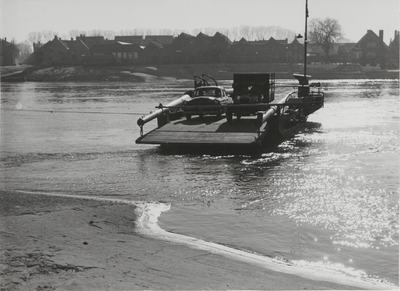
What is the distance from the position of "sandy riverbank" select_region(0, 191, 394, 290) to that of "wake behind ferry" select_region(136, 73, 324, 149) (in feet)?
33.3

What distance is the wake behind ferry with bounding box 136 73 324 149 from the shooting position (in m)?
21.4

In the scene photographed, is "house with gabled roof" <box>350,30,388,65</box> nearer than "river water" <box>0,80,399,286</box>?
No

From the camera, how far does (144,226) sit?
37.1 ft

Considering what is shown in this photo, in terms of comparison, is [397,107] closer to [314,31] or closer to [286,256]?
[286,256]

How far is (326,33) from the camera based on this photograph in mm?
144000

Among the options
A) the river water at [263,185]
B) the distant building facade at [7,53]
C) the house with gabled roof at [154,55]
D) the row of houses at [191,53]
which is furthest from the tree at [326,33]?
the river water at [263,185]

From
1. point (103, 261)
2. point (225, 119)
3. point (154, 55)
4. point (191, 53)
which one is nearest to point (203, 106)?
point (225, 119)

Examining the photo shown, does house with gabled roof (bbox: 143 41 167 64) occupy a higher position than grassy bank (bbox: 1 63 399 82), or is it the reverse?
house with gabled roof (bbox: 143 41 167 64)

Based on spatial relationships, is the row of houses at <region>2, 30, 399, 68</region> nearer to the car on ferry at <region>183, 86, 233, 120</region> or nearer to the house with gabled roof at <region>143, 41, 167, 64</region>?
the house with gabled roof at <region>143, 41, 167, 64</region>

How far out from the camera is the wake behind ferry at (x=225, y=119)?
21.4m

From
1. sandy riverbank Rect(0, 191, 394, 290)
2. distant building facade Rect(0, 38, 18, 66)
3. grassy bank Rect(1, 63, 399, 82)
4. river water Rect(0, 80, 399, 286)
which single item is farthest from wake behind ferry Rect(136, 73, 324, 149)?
distant building facade Rect(0, 38, 18, 66)

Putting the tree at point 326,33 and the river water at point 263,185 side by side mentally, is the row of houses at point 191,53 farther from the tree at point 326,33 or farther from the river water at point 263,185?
the river water at point 263,185

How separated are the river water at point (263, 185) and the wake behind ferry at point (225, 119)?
72cm

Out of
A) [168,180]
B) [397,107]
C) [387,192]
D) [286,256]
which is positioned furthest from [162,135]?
[397,107]
